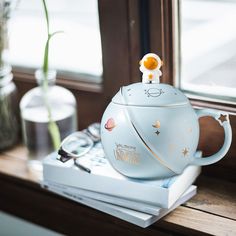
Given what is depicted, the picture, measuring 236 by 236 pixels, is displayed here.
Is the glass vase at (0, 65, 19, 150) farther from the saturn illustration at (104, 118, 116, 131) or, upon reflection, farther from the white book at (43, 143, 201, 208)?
the saturn illustration at (104, 118, 116, 131)

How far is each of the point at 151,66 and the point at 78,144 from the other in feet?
0.76

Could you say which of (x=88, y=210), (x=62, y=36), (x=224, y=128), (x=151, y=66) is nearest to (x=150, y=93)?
(x=151, y=66)

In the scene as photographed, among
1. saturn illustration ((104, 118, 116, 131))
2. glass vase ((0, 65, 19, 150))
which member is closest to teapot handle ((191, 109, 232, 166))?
saturn illustration ((104, 118, 116, 131))

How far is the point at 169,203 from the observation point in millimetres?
918

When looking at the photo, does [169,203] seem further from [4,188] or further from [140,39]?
[4,188]

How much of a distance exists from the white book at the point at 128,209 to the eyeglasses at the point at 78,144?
0.20 feet

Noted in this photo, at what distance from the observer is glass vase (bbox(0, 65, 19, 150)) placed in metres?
1.19

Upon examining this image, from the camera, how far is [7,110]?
1.22m

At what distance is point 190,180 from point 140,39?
0.92 feet

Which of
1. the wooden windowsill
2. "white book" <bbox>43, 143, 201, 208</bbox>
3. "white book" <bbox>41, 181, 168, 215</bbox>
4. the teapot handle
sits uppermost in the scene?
the teapot handle

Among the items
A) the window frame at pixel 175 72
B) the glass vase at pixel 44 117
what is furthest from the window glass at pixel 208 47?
the glass vase at pixel 44 117

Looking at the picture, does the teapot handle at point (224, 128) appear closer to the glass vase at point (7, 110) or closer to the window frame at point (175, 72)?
the window frame at point (175, 72)

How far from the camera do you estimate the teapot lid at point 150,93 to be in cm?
88

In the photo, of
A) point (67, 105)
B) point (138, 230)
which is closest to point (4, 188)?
point (67, 105)
